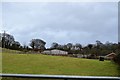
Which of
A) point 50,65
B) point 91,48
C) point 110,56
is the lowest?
point 50,65

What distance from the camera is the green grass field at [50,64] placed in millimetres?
3528

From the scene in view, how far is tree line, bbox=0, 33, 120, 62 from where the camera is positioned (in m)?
2.99

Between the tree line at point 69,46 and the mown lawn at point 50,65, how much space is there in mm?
221

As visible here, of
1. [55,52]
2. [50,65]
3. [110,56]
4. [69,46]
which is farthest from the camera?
[50,65]

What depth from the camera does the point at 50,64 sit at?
4.09 metres

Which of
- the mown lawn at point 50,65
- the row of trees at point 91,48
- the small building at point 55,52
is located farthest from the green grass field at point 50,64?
the row of trees at point 91,48

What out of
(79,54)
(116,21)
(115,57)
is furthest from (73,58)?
(116,21)

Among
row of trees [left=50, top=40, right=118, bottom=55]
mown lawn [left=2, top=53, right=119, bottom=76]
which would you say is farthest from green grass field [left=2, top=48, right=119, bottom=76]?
row of trees [left=50, top=40, right=118, bottom=55]

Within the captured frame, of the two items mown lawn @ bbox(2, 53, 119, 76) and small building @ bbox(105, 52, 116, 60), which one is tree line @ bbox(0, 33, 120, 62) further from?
mown lawn @ bbox(2, 53, 119, 76)

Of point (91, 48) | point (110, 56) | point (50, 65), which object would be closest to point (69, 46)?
point (91, 48)

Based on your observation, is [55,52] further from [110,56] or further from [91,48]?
[110,56]

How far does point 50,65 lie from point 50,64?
0.03 m

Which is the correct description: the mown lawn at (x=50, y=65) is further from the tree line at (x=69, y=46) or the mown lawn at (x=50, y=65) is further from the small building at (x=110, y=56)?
the tree line at (x=69, y=46)

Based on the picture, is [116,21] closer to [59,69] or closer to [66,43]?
[66,43]
